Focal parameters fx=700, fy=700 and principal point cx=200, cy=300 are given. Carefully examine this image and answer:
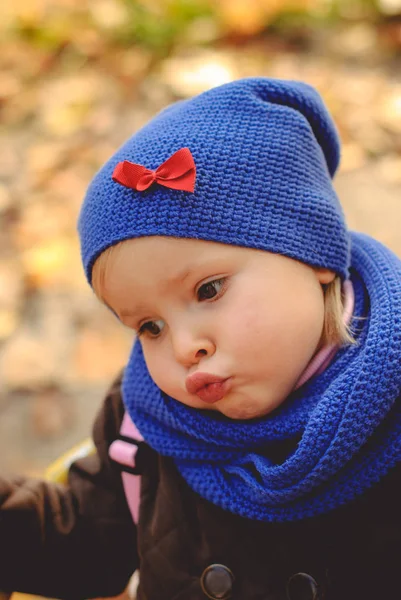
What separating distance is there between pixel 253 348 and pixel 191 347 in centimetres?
8

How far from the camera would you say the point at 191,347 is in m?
0.94

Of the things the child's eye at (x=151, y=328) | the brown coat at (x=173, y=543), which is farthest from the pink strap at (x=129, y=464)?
the child's eye at (x=151, y=328)

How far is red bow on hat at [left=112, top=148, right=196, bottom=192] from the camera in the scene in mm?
951

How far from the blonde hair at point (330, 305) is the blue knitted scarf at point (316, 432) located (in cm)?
2

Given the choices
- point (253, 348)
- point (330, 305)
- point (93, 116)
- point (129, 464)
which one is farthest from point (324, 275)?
point (93, 116)

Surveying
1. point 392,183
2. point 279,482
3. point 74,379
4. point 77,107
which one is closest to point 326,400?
point 279,482

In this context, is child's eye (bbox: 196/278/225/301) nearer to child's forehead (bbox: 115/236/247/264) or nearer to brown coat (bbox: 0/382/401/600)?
child's forehead (bbox: 115/236/247/264)

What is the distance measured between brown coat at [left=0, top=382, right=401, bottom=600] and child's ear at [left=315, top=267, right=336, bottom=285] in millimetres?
284

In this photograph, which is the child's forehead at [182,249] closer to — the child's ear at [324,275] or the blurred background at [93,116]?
the child's ear at [324,275]

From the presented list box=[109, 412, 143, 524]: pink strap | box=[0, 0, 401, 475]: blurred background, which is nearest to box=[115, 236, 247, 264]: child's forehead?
box=[109, 412, 143, 524]: pink strap

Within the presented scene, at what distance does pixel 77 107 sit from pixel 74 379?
170 centimetres

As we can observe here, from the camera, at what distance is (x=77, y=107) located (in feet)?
11.1

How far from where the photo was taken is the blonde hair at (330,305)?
0.99 metres

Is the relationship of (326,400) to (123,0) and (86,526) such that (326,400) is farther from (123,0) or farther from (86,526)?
(123,0)
